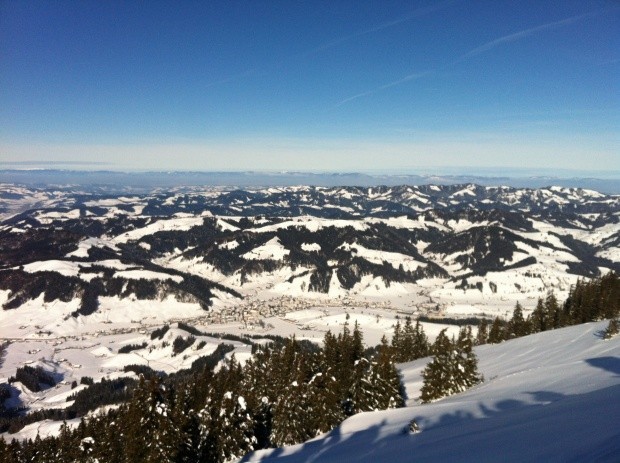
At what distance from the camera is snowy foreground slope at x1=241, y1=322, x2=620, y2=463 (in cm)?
1355

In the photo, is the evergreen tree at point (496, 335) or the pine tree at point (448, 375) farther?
the evergreen tree at point (496, 335)

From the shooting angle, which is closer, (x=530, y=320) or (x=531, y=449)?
(x=531, y=449)

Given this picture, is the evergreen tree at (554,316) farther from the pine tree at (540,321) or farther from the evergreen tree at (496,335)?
the evergreen tree at (496,335)

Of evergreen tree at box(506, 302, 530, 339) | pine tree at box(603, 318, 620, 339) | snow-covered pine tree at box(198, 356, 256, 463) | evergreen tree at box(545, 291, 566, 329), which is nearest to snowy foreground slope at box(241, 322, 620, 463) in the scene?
pine tree at box(603, 318, 620, 339)

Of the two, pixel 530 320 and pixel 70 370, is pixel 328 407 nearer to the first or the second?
pixel 530 320

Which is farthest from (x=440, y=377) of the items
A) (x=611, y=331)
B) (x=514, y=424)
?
(x=611, y=331)

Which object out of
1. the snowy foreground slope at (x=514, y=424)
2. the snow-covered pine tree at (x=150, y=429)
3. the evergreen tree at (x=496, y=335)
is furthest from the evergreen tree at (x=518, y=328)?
the snow-covered pine tree at (x=150, y=429)

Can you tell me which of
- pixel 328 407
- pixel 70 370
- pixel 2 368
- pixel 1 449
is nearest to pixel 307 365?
pixel 328 407

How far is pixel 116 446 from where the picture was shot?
163ft

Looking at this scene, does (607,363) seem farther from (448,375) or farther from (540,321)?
(540,321)

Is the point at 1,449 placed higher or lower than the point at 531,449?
lower

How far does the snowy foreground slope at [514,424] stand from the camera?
13547mm

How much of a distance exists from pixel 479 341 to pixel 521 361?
6084cm

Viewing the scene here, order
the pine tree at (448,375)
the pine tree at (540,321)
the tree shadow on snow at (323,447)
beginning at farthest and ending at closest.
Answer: the pine tree at (540,321) < the pine tree at (448,375) < the tree shadow on snow at (323,447)
